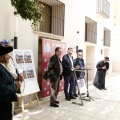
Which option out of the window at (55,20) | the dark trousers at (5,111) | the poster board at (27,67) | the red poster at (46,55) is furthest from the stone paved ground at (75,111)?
the window at (55,20)

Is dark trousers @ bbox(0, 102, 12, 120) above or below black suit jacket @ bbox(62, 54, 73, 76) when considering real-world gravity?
below

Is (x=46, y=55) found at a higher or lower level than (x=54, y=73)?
higher

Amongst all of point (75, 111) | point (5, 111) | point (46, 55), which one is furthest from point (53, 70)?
point (5, 111)

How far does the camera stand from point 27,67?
424cm

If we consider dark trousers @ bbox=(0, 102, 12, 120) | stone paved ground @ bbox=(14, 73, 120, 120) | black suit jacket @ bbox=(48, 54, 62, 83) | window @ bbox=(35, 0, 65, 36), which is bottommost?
stone paved ground @ bbox=(14, 73, 120, 120)

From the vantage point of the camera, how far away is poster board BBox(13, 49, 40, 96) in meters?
4.01

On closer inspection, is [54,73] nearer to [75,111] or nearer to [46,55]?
[46,55]

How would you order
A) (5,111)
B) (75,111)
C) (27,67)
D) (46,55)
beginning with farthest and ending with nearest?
(46,55), (75,111), (27,67), (5,111)

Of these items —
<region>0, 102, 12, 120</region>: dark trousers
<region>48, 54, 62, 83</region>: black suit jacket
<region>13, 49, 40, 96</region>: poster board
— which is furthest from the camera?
<region>48, 54, 62, 83</region>: black suit jacket

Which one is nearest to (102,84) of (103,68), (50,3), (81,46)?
(103,68)

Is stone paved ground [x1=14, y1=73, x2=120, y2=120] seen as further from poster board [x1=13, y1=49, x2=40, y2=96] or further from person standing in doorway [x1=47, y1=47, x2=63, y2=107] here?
poster board [x1=13, y1=49, x2=40, y2=96]

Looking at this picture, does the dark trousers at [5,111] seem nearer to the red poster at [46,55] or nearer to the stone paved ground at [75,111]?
the stone paved ground at [75,111]

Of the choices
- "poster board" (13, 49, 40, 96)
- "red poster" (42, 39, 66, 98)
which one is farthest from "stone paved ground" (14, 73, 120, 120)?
"poster board" (13, 49, 40, 96)

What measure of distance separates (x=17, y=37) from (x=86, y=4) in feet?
16.5
